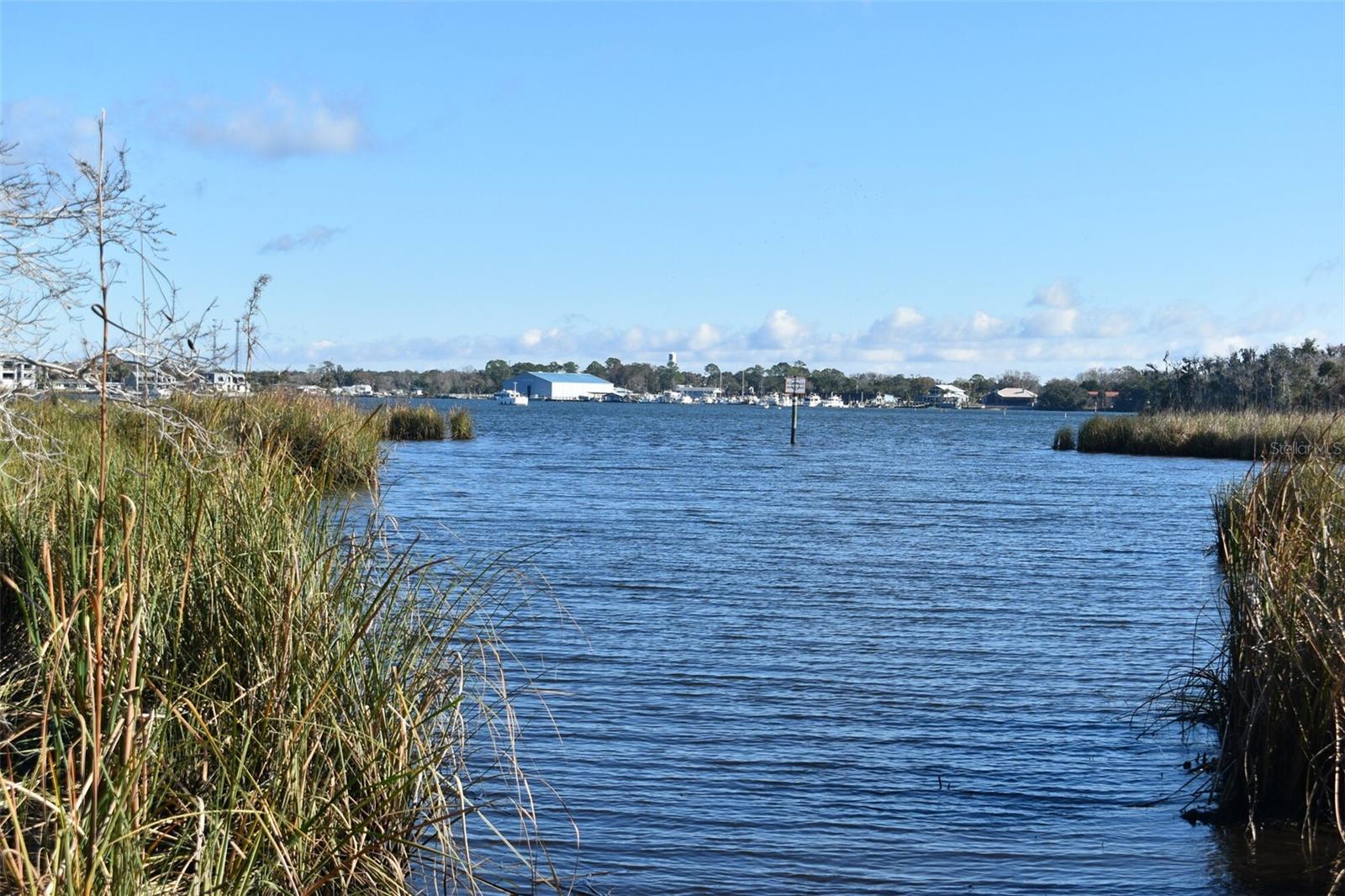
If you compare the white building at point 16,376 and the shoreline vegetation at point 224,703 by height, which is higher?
the white building at point 16,376

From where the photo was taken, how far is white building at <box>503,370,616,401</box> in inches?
7151

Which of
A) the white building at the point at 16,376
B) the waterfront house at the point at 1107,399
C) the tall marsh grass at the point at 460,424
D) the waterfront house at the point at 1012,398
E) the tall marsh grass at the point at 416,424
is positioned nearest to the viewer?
the white building at the point at 16,376

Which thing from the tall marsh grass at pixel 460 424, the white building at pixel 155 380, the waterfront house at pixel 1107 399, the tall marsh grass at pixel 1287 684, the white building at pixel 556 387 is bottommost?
the tall marsh grass at pixel 1287 684

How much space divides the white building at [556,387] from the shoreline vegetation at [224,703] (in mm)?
172894

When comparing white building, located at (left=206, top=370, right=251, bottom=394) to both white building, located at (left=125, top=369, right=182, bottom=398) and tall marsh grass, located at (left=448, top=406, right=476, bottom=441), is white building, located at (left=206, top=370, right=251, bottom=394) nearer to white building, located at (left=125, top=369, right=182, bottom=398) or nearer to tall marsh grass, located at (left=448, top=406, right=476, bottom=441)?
white building, located at (left=125, top=369, right=182, bottom=398)

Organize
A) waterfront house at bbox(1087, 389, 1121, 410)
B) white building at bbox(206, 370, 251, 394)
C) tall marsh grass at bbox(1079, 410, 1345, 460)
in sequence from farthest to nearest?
1. waterfront house at bbox(1087, 389, 1121, 410)
2. tall marsh grass at bbox(1079, 410, 1345, 460)
3. white building at bbox(206, 370, 251, 394)

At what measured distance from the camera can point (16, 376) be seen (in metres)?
5.92

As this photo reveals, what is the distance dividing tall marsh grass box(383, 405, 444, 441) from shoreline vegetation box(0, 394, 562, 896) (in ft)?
128

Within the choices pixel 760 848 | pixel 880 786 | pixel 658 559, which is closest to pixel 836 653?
pixel 880 786

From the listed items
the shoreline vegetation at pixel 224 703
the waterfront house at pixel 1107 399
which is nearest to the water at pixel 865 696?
the shoreline vegetation at pixel 224 703

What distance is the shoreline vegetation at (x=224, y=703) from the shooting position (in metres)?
3.02

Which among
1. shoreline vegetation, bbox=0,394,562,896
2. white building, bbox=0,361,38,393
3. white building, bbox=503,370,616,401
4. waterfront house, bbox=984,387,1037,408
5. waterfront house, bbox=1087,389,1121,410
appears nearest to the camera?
shoreline vegetation, bbox=0,394,562,896

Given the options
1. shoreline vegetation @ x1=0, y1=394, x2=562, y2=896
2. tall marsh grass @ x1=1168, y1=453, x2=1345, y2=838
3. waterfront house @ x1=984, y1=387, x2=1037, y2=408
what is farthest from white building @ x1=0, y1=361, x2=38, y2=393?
waterfront house @ x1=984, y1=387, x2=1037, y2=408

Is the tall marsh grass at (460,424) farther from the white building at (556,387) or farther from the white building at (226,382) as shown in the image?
the white building at (556,387)
